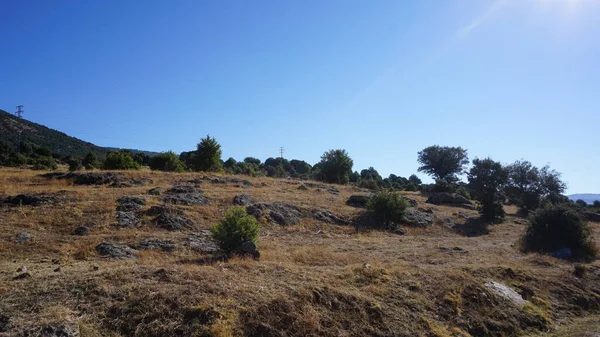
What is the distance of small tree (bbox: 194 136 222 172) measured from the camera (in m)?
42.2

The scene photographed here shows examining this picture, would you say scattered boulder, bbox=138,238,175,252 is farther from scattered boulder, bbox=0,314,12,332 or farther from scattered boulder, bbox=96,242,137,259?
scattered boulder, bbox=0,314,12,332

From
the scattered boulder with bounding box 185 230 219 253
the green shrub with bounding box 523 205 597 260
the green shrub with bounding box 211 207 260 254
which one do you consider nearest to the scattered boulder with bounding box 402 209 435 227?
the green shrub with bounding box 523 205 597 260

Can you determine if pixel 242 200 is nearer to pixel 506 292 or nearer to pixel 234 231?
pixel 234 231

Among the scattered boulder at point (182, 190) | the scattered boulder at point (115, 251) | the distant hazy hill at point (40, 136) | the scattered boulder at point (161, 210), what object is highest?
the distant hazy hill at point (40, 136)

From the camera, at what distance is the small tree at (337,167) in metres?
49.8

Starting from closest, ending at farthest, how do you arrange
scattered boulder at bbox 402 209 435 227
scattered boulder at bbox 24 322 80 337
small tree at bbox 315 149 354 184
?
scattered boulder at bbox 24 322 80 337
scattered boulder at bbox 402 209 435 227
small tree at bbox 315 149 354 184

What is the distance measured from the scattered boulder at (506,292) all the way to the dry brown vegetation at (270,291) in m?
0.22

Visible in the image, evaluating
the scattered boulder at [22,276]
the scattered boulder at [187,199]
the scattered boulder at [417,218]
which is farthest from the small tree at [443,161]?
the scattered boulder at [22,276]

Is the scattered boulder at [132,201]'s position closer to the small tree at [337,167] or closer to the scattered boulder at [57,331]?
the scattered boulder at [57,331]

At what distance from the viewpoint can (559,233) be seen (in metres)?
17.4

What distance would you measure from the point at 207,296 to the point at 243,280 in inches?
46.2

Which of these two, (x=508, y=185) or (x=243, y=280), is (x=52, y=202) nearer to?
(x=243, y=280)

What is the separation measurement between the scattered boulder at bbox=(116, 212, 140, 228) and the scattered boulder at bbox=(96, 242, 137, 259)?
11.8 ft

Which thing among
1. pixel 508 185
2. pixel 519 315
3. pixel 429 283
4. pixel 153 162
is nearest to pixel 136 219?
pixel 429 283
